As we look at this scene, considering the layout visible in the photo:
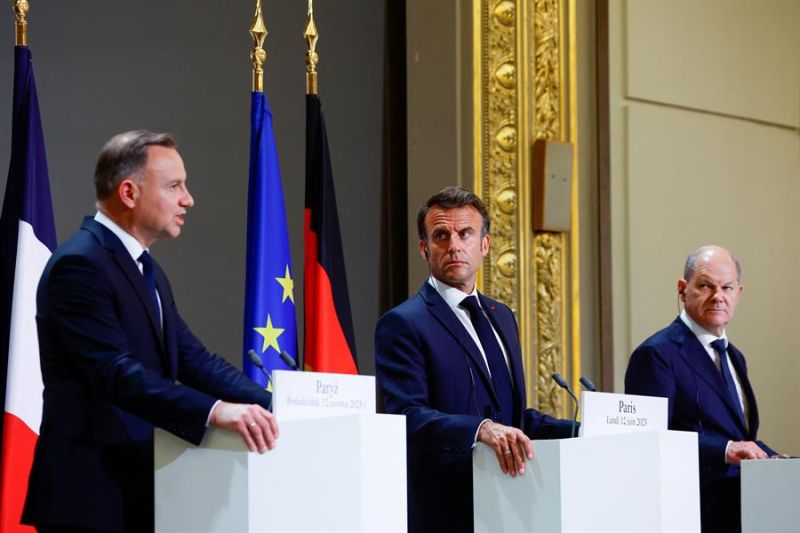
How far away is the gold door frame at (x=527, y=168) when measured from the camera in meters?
5.95

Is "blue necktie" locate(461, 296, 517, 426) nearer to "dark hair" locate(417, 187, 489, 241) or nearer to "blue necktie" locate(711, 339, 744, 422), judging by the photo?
"dark hair" locate(417, 187, 489, 241)

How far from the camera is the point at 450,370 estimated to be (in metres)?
3.73

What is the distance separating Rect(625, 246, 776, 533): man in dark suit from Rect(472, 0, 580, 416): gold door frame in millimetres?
1389

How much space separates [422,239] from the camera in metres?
4.01

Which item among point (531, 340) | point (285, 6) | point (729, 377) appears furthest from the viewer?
point (285, 6)

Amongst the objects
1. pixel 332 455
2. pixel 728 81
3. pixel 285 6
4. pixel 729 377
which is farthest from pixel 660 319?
pixel 332 455

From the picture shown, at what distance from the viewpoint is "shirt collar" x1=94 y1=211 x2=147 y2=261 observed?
10.3 feet

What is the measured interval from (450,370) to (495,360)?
17cm

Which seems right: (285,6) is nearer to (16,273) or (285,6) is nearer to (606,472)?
(16,273)

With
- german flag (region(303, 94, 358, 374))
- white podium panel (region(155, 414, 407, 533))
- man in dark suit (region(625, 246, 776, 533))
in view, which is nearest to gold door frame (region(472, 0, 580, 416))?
german flag (region(303, 94, 358, 374))

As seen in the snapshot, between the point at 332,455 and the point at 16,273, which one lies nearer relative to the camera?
the point at 332,455

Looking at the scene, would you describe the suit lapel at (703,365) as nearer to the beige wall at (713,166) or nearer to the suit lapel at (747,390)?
the suit lapel at (747,390)

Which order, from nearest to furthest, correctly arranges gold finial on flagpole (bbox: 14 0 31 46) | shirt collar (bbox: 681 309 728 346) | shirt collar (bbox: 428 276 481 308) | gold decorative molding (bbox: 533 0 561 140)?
1. shirt collar (bbox: 428 276 481 308)
2. shirt collar (bbox: 681 309 728 346)
3. gold finial on flagpole (bbox: 14 0 31 46)
4. gold decorative molding (bbox: 533 0 561 140)

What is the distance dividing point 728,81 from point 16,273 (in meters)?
3.70
